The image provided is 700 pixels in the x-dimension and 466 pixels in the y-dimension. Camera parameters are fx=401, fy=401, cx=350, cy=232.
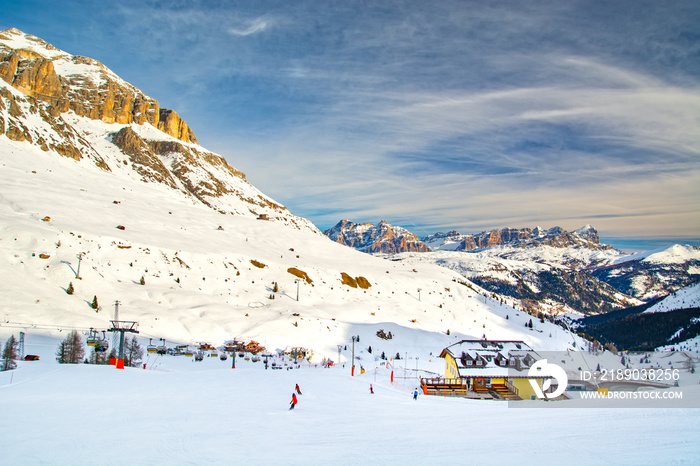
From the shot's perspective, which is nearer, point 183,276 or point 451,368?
point 451,368

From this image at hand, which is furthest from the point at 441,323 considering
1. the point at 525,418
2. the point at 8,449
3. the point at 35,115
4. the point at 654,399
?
the point at 35,115

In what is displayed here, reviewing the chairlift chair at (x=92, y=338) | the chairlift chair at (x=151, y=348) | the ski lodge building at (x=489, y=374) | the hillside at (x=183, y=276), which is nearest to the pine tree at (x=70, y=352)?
the chairlift chair at (x=92, y=338)

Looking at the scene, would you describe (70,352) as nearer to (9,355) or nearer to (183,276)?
(9,355)

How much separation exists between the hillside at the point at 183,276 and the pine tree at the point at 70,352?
9297 mm

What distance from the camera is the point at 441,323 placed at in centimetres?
9162

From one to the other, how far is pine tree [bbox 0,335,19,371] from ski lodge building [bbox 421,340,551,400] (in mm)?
37835

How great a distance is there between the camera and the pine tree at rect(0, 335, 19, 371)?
107ft

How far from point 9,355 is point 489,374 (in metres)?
48.8

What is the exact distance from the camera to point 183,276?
245 ft

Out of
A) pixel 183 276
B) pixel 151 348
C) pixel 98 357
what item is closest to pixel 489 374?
pixel 151 348

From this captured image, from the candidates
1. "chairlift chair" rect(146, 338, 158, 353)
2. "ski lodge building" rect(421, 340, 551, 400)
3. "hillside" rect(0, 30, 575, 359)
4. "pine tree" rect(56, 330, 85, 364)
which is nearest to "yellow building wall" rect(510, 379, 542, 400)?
"ski lodge building" rect(421, 340, 551, 400)

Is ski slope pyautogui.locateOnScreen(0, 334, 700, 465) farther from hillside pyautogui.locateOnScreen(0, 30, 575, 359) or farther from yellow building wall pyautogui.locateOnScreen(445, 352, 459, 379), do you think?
hillside pyautogui.locateOnScreen(0, 30, 575, 359)

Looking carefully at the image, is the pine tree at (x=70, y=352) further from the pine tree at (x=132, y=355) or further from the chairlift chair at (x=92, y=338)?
the pine tree at (x=132, y=355)

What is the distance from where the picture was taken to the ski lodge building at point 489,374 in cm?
4553
